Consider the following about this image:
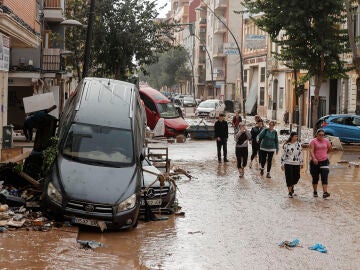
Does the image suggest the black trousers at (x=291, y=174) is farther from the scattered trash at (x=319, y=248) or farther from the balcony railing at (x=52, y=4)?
the balcony railing at (x=52, y=4)

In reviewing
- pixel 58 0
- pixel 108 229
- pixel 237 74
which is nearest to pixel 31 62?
pixel 58 0

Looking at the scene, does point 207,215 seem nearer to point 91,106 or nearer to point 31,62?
point 91,106

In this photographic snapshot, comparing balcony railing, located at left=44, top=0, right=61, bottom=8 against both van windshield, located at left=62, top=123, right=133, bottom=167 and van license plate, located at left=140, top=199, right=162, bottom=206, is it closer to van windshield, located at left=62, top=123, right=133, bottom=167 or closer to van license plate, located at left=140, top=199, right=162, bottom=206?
van windshield, located at left=62, top=123, right=133, bottom=167

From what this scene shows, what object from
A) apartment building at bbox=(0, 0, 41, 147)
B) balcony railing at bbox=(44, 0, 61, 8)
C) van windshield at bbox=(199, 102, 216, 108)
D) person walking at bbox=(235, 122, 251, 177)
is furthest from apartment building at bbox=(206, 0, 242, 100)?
person walking at bbox=(235, 122, 251, 177)

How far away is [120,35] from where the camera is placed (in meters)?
42.8

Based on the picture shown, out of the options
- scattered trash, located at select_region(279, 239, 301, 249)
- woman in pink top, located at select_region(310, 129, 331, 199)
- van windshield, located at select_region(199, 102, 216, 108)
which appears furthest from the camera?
van windshield, located at select_region(199, 102, 216, 108)

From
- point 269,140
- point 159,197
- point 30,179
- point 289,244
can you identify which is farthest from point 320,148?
point 30,179

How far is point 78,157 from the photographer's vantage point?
42.2 feet

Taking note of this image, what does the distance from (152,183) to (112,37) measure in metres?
30.7

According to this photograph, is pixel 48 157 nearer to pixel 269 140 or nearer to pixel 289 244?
pixel 289 244

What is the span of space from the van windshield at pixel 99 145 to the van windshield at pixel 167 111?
76.7ft

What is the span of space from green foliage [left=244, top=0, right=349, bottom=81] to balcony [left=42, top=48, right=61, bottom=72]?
31.8 ft

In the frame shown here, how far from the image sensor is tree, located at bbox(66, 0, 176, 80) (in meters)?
42.6

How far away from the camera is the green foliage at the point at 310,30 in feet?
105
